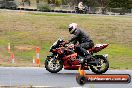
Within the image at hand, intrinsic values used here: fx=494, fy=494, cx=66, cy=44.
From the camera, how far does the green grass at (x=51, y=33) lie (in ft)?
96.7

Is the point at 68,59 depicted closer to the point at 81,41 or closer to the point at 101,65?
the point at 81,41

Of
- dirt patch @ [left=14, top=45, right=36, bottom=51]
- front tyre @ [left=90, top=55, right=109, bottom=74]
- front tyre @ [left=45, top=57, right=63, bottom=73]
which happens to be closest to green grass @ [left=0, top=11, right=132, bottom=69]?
dirt patch @ [left=14, top=45, right=36, bottom=51]

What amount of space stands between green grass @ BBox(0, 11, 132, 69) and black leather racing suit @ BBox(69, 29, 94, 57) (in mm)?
8752

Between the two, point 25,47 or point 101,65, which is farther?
point 25,47

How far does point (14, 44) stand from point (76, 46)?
15487mm

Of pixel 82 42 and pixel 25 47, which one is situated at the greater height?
pixel 82 42

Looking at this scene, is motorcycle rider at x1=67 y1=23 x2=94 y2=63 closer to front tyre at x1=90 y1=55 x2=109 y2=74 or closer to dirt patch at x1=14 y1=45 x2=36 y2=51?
front tyre at x1=90 y1=55 x2=109 y2=74

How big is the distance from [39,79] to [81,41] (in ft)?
8.33

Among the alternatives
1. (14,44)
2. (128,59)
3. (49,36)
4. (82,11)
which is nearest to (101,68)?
(128,59)

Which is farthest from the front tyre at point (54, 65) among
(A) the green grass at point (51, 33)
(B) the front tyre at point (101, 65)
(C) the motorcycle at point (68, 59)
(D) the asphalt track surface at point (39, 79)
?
(A) the green grass at point (51, 33)

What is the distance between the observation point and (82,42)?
17.2 meters

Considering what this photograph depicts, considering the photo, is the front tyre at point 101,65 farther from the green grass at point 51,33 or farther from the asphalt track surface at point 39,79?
the green grass at point 51,33

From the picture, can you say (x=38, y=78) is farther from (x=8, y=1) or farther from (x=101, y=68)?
(x=8, y=1)

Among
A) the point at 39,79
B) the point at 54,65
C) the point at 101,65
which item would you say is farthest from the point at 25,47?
the point at 39,79
